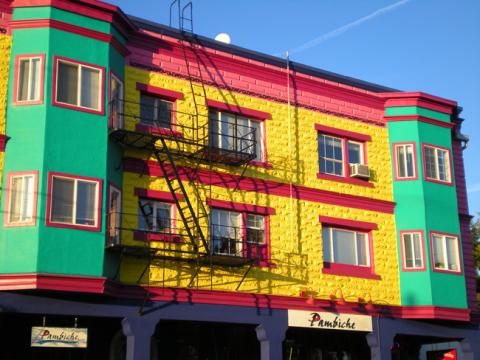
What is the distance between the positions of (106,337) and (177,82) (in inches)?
349

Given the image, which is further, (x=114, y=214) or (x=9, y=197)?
(x=114, y=214)

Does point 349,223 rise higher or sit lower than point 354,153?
lower

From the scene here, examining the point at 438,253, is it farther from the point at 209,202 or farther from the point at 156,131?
the point at 156,131

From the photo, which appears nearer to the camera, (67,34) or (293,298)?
(67,34)

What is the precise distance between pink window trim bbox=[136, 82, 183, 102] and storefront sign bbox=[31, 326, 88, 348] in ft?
26.6

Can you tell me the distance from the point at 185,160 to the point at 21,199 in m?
5.82

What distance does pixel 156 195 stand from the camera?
77.9 ft

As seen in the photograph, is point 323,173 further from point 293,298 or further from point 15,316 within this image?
point 15,316

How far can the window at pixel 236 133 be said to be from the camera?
2598 cm

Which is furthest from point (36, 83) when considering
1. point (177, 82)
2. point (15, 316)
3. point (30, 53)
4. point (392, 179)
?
point (392, 179)

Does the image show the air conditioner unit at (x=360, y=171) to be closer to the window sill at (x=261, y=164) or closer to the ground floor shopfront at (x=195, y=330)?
the window sill at (x=261, y=164)

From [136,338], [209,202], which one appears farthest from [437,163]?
[136,338]

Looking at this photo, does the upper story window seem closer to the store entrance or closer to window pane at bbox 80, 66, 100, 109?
the store entrance

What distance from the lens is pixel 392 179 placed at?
29734 millimetres
